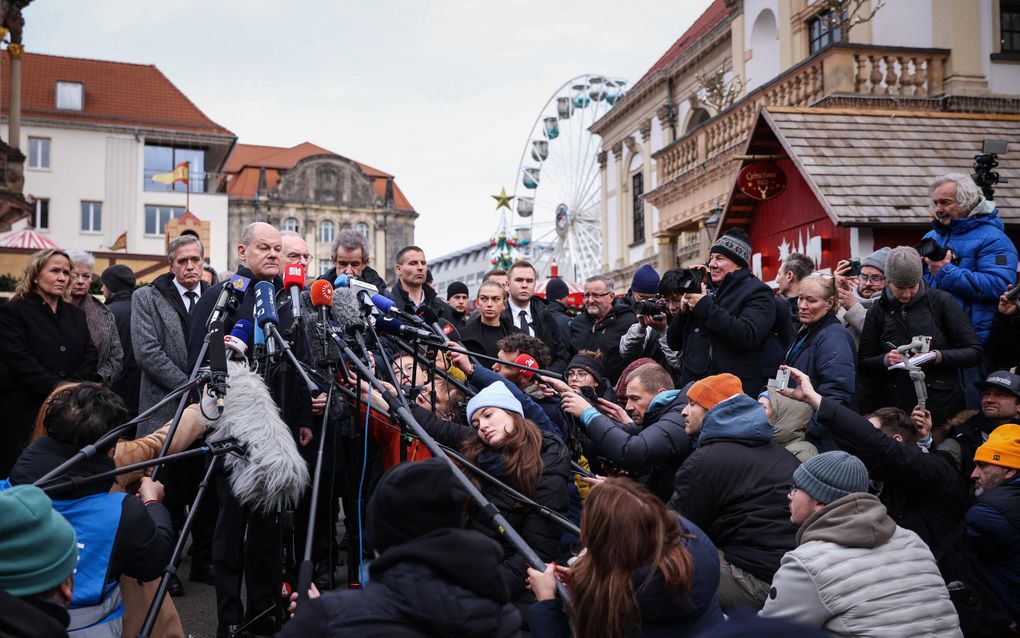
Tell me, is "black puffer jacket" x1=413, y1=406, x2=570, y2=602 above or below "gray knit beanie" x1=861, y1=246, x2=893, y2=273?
below

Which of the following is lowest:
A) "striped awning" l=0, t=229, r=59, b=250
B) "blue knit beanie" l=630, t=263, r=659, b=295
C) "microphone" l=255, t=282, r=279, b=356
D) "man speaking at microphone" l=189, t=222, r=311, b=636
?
"man speaking at microphone" l=189, t=222, r=311, b=636

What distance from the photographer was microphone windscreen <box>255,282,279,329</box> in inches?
169

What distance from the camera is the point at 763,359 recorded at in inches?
222

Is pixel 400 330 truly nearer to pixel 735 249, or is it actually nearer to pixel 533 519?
pixel 533 519

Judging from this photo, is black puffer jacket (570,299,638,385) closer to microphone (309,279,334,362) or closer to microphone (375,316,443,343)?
microphone (375,316,443,343)

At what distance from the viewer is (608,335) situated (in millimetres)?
7875

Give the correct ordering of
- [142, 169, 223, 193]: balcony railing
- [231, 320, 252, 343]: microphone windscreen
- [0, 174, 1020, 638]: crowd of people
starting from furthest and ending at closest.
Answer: [142, 169, 223, 193]: balcony railing
[231, 320, 252, 343]: microphone windscreen
[0, 174, 1020, 638]: crowd of people

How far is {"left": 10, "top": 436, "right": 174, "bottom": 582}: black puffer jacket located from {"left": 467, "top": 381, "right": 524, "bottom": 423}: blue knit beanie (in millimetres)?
1475

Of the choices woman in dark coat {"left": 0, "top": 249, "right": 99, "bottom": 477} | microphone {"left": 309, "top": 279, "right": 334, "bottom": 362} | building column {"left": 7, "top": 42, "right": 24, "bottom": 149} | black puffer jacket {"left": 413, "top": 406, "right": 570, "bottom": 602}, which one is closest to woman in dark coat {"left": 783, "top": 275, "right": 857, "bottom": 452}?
black puffer jacket {"left": 413, "top": 406, "right": 570, "bottom": 602}

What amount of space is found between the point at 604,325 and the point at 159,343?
143 inches

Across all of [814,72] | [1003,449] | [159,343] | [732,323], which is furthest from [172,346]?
[814,72]

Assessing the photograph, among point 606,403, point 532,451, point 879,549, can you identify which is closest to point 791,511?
point 879,549

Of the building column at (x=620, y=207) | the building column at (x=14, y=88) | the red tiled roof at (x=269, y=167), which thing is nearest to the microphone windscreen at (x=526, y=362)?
the building column at (x=14, y=88)

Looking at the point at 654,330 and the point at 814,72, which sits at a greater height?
the point at 814,72
